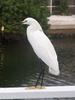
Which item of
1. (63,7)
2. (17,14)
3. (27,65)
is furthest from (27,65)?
(63,7)

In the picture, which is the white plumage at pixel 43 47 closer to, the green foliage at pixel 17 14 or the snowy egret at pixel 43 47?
the snowy egret at pixel 43 47

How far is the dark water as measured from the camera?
10750 millimetres

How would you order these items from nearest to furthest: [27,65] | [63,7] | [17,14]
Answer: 1. [27,65]
2. [17,14]
3. [63,7]

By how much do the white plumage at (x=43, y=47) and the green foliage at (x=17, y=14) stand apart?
11865mm

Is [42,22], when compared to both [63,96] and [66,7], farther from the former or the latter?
[63,96]

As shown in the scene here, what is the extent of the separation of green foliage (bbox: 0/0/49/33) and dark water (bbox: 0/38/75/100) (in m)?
0.63

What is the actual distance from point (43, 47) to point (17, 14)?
40.1ft

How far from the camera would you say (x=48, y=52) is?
5078 millimetres

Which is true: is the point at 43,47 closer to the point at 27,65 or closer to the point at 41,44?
the point at 41,44

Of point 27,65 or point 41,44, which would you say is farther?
point 27,65

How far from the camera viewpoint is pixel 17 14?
679 inches

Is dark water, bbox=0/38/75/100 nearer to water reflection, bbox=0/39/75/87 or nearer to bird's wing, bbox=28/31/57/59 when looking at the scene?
water reflection, bbox=0/39/75/87

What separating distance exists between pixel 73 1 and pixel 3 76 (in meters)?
12.2

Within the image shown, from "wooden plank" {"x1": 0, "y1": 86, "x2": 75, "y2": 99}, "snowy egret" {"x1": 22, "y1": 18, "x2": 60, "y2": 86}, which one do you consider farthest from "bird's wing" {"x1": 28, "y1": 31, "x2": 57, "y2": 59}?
"wooden plank" {"x1": 0, "y1": 86, "x2": 75, "y2": 99}
